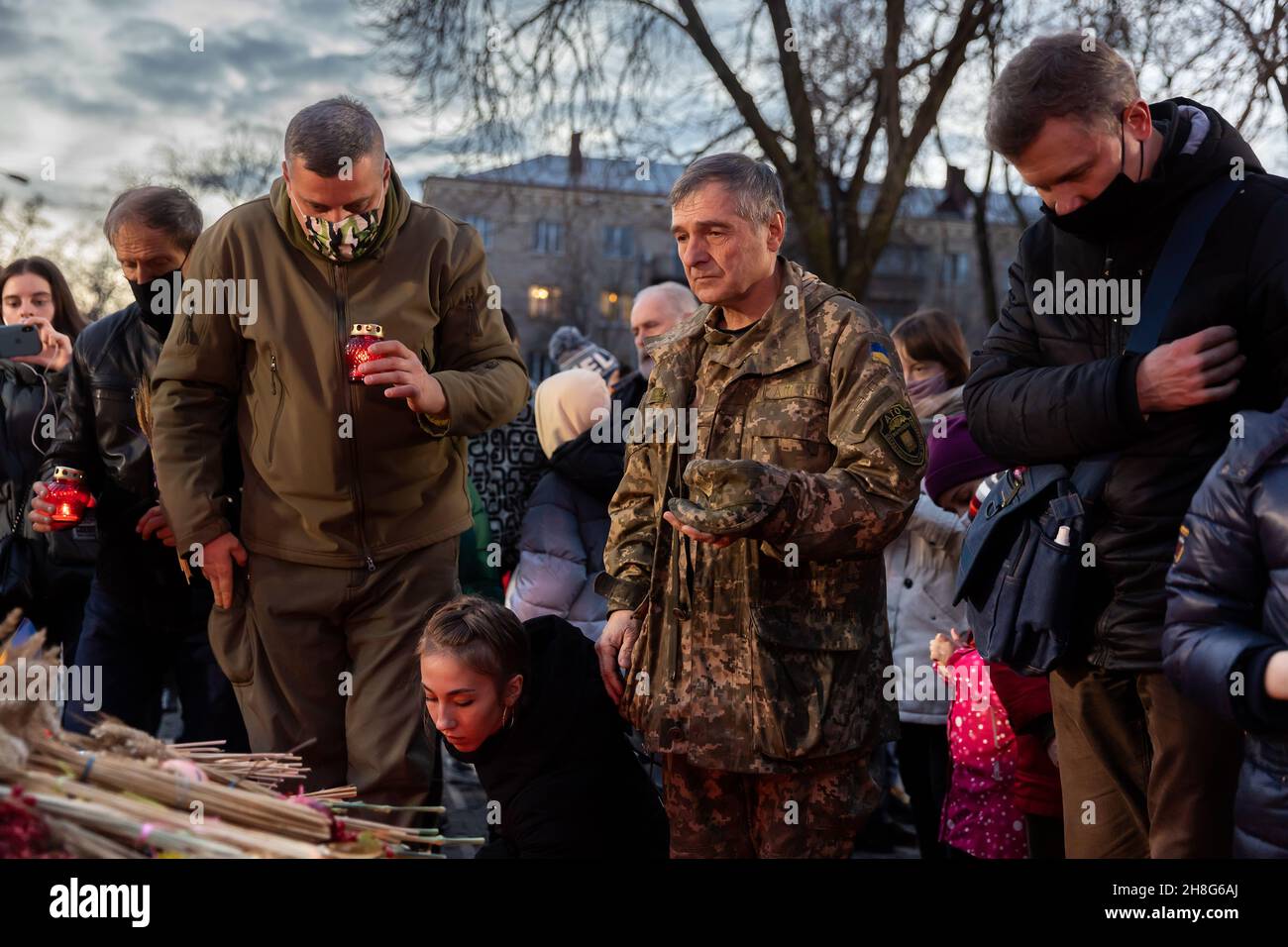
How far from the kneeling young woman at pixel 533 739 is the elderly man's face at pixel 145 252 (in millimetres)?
1715

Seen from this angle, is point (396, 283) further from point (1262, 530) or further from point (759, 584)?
point (1262, 530)

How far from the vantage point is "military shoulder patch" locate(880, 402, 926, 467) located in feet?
10.6

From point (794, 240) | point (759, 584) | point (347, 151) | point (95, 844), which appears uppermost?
point (794, 240)

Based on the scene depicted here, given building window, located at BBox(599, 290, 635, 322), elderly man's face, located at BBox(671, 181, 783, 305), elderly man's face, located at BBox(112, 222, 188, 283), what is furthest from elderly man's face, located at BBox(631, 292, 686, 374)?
building window, located at BBox(599, 290, 635, 322)

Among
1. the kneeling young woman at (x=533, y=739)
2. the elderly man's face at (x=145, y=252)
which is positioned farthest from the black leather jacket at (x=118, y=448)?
the kneeling young woman at (x=533, y=739)

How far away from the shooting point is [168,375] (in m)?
3.97

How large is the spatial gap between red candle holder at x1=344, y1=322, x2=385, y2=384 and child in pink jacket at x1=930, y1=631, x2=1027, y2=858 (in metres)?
2.20

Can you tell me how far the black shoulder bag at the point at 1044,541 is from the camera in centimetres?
304

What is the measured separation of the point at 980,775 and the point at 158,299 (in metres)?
3.07

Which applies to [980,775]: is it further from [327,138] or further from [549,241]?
[549,241]

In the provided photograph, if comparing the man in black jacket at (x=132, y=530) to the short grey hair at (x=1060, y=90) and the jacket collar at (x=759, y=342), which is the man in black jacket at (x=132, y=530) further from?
the short grey hair at (x=1060, y=90)

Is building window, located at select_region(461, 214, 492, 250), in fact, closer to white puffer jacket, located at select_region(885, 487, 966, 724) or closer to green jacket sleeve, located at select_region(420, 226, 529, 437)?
green jacket sleeve, located at select_region(420, 226, 529, 437)
